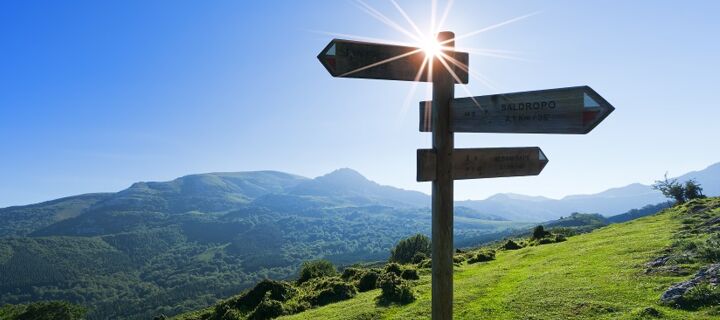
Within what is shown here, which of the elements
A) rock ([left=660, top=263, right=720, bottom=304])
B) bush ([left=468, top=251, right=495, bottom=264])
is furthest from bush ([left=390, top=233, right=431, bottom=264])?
rock ([left=660, top=263, right=720, bottom=304])

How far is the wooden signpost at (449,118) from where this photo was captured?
5.83 m

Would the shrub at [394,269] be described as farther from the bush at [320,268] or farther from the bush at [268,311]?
the bush at [320,268]

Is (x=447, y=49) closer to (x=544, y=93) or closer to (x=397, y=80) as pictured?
(x=397, y=80)

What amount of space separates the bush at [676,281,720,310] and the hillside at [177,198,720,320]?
6 cm

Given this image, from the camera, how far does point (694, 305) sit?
1636cm

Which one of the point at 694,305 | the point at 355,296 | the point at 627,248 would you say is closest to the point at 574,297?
the point at 694,305

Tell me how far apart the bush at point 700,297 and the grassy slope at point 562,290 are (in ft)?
2.40

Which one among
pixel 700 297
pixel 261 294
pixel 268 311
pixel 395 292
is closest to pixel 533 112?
pixel 700 297

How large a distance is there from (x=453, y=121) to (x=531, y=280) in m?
23.0

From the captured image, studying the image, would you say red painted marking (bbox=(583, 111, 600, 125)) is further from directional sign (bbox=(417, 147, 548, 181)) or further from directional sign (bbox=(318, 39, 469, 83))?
directional sign (bbox=(318, 39, 469, 83))

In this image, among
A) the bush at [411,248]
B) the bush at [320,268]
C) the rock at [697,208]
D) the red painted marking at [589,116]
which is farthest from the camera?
the bush at [411,248]

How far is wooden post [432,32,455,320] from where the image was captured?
6.30 m

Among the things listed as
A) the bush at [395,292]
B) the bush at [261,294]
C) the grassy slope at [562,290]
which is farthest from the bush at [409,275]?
the bush at [261,294]

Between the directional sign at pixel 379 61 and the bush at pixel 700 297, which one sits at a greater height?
the directional sign at pixel 379 61
